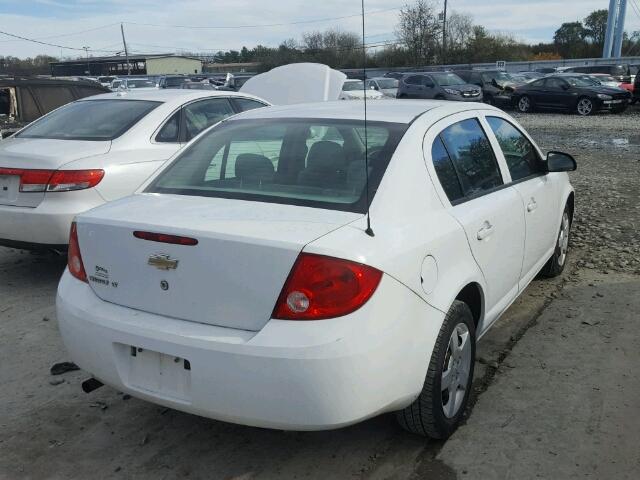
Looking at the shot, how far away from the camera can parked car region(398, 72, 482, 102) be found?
2434cm

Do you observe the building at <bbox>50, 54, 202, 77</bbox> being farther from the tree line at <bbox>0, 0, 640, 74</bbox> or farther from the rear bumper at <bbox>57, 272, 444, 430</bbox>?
the rear bumper at <bbox>57, 272, 444, 430</bbox>

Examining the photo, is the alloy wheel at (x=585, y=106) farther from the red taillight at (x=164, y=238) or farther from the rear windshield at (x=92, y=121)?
the red taillight at (x=164, y=238)

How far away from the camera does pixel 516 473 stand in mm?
2705

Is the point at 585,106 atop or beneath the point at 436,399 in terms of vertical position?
beneath

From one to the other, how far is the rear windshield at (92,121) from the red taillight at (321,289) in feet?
12.2

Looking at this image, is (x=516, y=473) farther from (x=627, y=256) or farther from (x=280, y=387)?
(x=627, y=256)

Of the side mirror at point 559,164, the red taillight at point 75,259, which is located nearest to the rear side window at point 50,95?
the red taillight at point 75,259

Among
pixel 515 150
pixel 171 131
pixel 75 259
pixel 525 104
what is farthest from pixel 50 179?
pixel 525 104

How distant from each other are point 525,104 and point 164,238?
2371cm

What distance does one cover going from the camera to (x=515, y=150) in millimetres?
4191

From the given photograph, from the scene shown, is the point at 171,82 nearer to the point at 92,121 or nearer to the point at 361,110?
the point at 92,121

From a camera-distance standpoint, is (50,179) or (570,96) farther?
(570,96)

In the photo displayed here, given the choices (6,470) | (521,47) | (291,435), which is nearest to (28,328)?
(6,470)

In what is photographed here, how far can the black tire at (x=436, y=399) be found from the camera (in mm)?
2721
